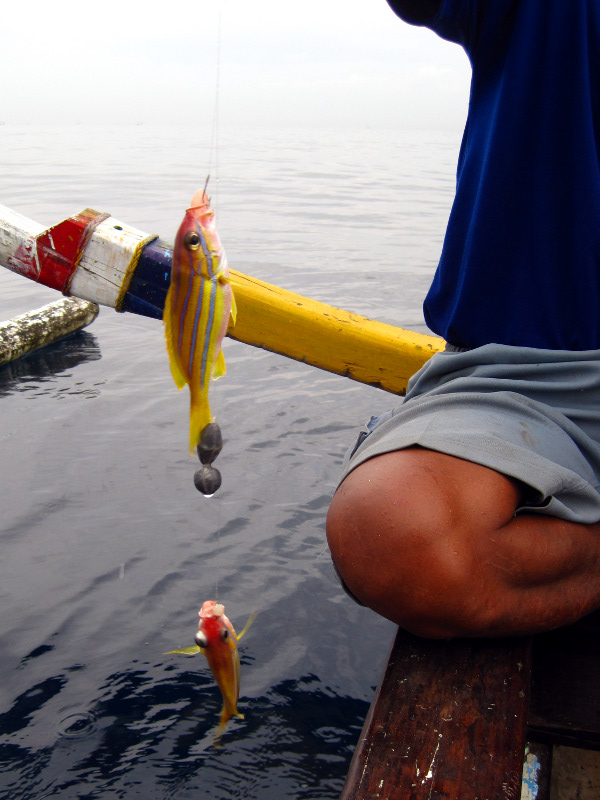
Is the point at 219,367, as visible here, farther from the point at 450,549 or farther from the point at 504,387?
the point at 504,387

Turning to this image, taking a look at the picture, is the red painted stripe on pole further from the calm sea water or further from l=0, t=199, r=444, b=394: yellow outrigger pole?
the calm sea water

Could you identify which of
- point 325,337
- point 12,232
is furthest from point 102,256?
point 325,337

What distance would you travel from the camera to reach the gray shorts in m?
1.74

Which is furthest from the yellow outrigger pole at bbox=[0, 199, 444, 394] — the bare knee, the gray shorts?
the bare knee

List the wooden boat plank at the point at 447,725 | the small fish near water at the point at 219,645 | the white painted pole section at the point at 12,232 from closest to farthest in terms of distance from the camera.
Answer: the wooden boat plank at the point at 447,725
the small fish near water at the point at 219,645
the white painted pole section at the point at 12,232

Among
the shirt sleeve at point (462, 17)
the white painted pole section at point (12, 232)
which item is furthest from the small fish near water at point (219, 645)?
the shirt sleeve at point (462, 17)

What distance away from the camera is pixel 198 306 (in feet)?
5.23

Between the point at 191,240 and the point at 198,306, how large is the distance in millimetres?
149

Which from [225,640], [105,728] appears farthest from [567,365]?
[105,728]

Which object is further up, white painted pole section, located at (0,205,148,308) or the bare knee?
white painted pole section, located at (0,205,148,308)

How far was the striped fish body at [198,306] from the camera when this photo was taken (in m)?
1.53

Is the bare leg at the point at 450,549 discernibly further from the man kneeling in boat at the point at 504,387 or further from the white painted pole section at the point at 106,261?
the white painted pole section at the point at 106,261

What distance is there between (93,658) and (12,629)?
0.44 meters

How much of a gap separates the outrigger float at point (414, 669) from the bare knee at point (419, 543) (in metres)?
0.14
